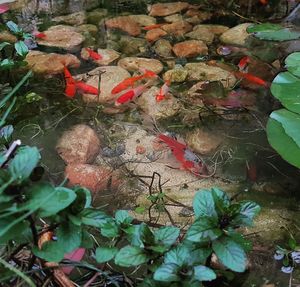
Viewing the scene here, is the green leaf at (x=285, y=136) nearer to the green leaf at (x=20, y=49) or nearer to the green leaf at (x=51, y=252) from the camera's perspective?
the green leaf at (x=51, y=252)

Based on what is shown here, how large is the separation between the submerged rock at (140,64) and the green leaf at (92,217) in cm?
146

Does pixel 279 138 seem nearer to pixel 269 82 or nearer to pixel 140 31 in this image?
pixel 269 82

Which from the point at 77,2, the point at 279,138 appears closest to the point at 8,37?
the point at 77,2

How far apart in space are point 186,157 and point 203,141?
13cm

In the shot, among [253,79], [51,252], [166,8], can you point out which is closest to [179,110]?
[253,79]

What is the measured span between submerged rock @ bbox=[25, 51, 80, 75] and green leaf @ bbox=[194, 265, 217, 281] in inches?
61.7

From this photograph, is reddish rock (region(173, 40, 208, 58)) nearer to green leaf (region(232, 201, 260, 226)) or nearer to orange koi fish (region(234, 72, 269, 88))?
orange koi fish (region(234, 72, 269, 88))

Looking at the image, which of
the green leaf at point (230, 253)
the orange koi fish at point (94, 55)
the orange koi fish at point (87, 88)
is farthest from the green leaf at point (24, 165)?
the orange koi fish at point (94, 55)

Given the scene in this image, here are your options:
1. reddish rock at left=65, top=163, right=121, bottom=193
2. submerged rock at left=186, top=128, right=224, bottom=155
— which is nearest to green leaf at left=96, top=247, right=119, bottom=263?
reddish rock at left=65, top=163, right=121, bottom=193

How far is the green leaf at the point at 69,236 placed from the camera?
2.58 ft

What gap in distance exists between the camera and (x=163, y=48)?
2.39 meters

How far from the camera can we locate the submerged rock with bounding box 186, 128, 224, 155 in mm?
1737

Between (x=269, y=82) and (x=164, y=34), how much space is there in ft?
2.38

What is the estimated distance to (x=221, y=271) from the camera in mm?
1050
